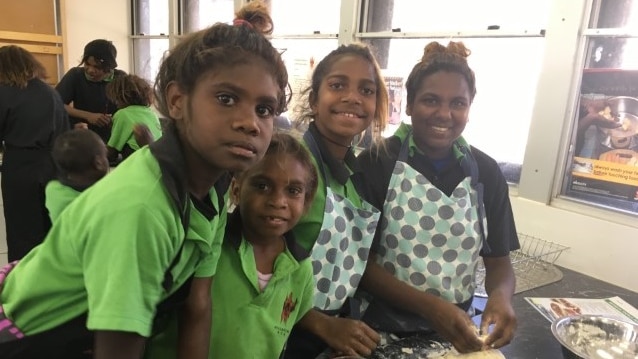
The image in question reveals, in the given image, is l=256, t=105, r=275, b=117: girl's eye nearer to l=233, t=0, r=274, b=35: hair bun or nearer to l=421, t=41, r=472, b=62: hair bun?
l=233, t=0, r=274, b=35: hair bun

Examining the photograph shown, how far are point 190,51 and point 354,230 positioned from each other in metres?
0.48

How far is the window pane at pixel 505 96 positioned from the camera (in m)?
1.64

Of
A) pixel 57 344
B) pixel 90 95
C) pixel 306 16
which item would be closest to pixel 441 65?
pixel 57 344

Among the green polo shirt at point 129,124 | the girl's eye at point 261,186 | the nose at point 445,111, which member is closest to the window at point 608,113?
the nose at point 445,111

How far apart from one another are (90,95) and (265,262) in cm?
224

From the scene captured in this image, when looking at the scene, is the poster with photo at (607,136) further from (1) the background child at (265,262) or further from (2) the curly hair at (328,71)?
(1) the background child at (265,262)

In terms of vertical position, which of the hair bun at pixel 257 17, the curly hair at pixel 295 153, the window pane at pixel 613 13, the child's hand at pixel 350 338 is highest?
the window pane at pixel 613 13

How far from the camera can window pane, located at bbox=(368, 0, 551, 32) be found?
1605 mm

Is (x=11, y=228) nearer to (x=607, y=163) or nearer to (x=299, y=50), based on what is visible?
(x=299, y=50)

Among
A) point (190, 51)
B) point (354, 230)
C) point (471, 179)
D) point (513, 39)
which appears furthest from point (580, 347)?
point (513, 39)

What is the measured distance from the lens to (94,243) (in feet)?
1.83

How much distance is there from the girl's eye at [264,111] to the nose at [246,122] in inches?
0.8

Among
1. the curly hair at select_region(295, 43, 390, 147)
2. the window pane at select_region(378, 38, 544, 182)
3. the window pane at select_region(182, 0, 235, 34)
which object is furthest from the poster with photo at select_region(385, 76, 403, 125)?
Answer: the window pane at select_region(182, 0, 235, 34)

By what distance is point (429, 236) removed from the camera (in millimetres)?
984
